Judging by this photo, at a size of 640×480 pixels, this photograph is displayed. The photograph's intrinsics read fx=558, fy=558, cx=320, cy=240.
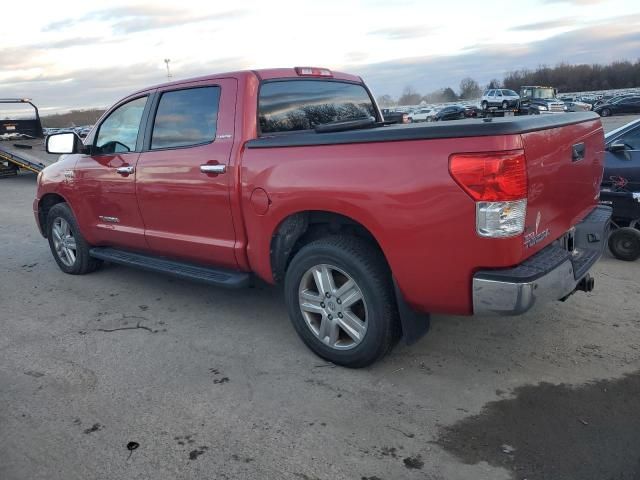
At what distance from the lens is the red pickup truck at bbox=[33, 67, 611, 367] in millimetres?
2889

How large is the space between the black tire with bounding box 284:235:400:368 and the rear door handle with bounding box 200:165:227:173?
849 mm

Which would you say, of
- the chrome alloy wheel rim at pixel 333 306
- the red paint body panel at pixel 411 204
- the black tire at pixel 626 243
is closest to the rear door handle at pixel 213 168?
the red paint body panel at pixel 411 204

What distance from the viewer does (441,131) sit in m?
2.88

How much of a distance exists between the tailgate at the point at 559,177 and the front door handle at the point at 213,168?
6.84 feet

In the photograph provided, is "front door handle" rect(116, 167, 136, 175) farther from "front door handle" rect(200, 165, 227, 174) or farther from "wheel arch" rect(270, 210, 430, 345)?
"wheel arch" rect(270, 210, 430, 345)

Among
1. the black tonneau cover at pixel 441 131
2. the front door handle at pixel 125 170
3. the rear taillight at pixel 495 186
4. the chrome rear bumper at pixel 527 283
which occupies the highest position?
the black tonneau cover at pixel 441 131

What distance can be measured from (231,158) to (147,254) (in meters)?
1.74

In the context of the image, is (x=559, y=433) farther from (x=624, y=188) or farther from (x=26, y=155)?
(x=26, y=155)

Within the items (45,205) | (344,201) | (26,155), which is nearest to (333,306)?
(344,201)

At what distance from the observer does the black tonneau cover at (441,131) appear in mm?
2791

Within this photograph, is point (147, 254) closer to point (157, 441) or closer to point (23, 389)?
point (23, 389)

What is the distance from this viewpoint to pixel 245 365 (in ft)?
12.7

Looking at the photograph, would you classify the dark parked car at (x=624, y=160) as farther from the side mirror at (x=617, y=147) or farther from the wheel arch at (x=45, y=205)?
the wheel arch at (x=45, y=205)

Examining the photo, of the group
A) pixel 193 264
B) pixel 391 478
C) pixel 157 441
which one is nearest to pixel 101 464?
pixel 157 441
